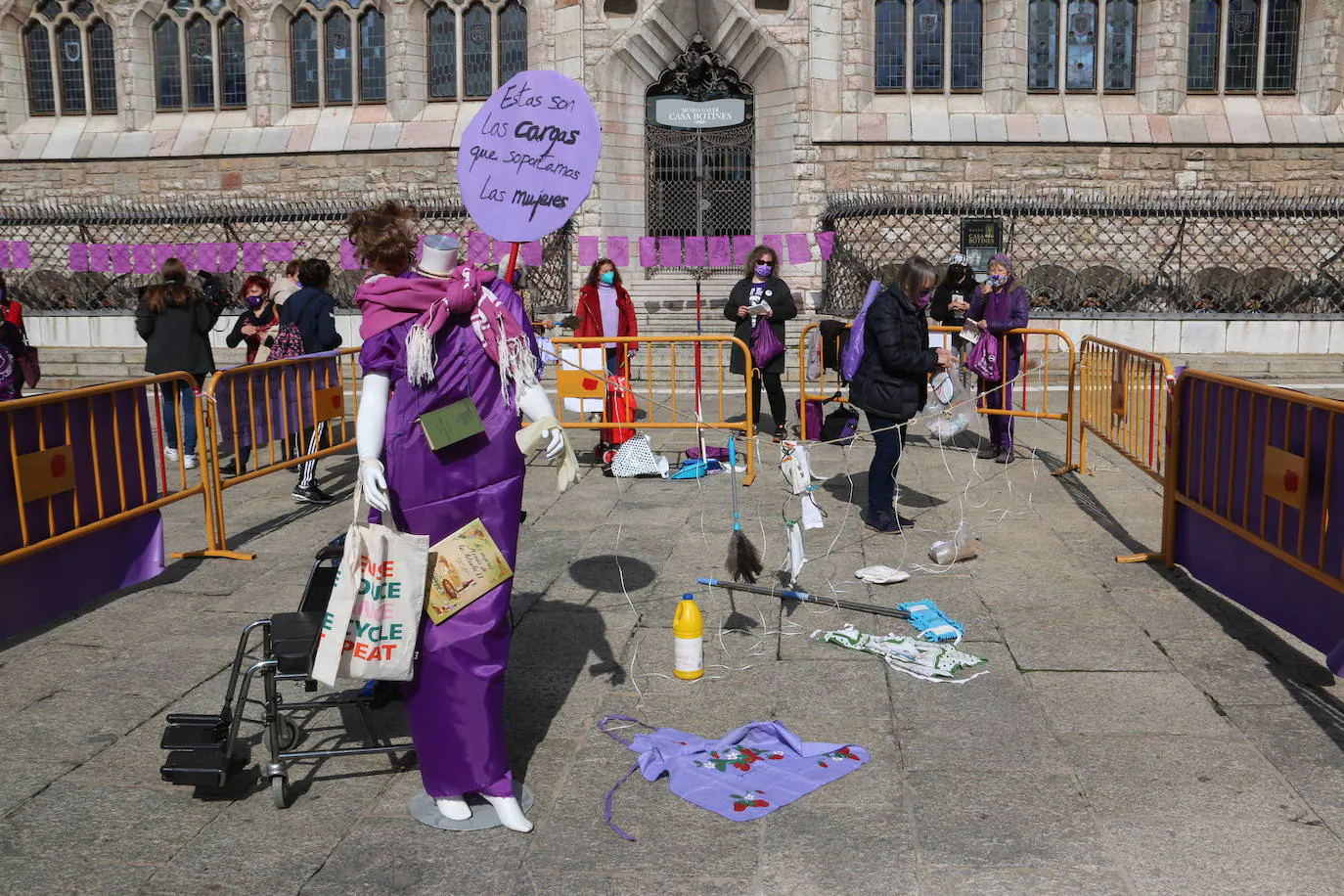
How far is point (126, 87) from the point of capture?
23.2 m

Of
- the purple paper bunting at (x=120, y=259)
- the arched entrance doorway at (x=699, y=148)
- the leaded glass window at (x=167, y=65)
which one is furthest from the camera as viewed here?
the leaded glass window at (x=167, y=65)

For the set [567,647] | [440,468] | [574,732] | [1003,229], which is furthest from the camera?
[1003,229]

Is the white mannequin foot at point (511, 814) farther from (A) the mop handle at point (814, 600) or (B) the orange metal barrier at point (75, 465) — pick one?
(B) the orange metal barrier at point (75, 465)

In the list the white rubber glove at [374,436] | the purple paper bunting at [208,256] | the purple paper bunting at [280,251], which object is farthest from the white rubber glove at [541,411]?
the purple paper bunting at [208,256]

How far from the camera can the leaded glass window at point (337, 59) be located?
22688 mm

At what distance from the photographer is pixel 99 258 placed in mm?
19250

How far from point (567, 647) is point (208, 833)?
2.03 m

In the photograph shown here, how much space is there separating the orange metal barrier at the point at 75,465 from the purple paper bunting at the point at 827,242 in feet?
44.1

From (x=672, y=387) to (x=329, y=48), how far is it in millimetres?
16656

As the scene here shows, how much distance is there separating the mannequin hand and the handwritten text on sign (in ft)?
4.14

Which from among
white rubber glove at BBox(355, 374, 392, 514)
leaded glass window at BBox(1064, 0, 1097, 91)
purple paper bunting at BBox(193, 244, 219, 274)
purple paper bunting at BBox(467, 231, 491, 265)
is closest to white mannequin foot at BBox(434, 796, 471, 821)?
white rubber glove at BBox(355, 374, 392, 514)

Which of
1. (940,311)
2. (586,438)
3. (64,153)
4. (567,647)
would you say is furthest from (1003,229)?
(64,153)

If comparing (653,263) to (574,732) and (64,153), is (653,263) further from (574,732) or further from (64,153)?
(574,732)

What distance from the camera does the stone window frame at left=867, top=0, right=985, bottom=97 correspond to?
21031 millimetres
